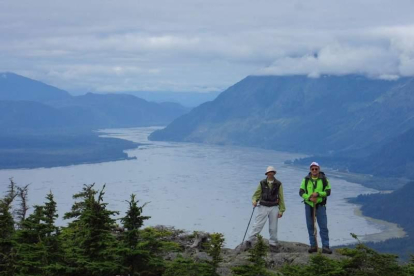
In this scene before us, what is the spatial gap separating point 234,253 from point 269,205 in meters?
1.73

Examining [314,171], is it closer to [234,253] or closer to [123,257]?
[234,253]

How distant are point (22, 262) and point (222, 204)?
567 feet

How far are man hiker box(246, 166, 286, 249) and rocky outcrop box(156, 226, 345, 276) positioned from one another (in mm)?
405

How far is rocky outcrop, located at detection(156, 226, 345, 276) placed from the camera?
51.8ft

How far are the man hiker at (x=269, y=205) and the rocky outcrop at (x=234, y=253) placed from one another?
405mm

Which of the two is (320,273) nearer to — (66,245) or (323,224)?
(323,224)

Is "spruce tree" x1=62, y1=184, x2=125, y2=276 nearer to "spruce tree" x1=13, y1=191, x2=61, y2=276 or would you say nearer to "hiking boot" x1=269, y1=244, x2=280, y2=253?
"spruce tree" x1=13, y1=191, x2=61, y2=276

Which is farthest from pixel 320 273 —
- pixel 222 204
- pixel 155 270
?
pixel 222 204

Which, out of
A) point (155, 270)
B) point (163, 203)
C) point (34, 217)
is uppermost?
point (34, 217)

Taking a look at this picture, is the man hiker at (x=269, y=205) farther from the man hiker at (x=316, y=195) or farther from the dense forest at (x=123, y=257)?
the dense forest at (x=123, y=257)

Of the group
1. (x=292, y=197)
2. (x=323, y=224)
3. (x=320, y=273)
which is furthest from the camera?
(x=292, y=197)

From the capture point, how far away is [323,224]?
17500 mm

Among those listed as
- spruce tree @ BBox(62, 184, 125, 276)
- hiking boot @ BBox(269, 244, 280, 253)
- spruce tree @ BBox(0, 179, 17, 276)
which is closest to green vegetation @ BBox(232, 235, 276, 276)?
spruce tree @ BBox(62, 184, 125, 276)

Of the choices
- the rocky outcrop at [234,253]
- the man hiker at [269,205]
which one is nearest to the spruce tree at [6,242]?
the rocky outcrop at [234,253]
